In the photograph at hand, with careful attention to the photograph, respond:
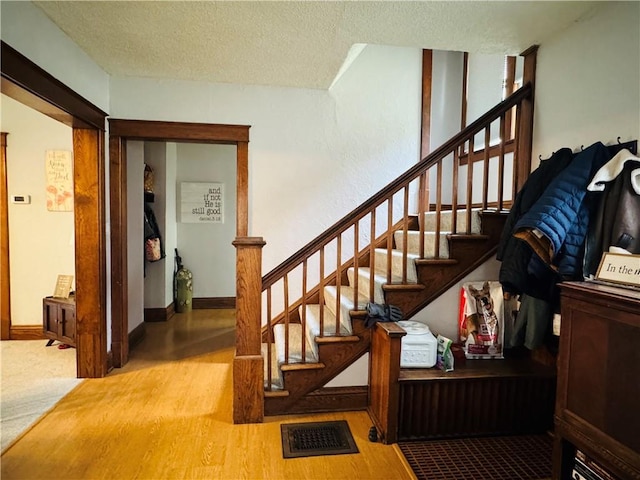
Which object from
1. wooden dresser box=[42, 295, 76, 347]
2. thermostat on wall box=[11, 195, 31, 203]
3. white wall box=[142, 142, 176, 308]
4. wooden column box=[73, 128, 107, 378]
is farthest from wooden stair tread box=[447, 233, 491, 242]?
thermostat on wall box=[11, 195, 31, 203]

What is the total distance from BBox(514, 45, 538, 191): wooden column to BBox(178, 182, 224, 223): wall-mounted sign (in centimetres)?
382

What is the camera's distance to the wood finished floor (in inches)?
72.6

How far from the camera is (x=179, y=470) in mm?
1851

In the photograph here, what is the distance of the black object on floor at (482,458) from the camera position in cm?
185

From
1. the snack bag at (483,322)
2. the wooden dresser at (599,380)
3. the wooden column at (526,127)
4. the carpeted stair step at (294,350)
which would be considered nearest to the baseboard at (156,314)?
the carpeted stair step at (294,350)

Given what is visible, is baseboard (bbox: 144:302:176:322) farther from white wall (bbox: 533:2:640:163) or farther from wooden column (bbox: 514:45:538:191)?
white wall (bbox: 533:2:640:163)

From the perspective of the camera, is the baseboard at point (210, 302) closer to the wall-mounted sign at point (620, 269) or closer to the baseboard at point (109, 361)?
the baseboard at point (109, 361)

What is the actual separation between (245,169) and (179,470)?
2.25 meters

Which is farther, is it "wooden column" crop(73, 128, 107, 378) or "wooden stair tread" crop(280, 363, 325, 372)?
"wooden column" crop(73, 128, 107, 378)

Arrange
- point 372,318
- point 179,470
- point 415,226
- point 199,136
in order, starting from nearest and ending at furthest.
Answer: point 179,470, point 372,318, point 199,136, point 415,226

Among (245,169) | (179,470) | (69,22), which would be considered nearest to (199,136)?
(245,169)

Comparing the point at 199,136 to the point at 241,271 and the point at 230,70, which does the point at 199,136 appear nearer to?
the point at 230,70

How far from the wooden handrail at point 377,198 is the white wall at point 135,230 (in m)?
1.96

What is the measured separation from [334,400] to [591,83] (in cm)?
242
